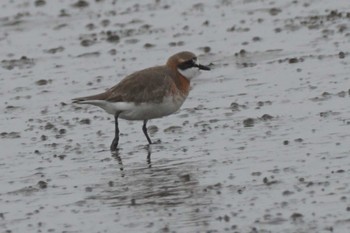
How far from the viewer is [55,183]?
12.4 meters

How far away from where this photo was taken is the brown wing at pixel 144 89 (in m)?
14.1

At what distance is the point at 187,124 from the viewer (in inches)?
588

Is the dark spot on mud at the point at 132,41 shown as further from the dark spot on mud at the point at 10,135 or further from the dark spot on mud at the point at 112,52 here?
the dark spot on mud at the point at 10,135

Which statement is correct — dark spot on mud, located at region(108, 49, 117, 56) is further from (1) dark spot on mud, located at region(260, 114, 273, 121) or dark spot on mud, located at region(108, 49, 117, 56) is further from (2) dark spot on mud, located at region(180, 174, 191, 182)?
(2) dark spot on mud, located at region(180, 174, 191, 182)

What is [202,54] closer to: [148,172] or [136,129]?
[136,129]

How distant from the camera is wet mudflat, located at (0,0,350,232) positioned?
35.5 ft

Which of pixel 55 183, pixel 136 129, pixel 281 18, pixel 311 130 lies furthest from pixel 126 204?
pixel 281 18

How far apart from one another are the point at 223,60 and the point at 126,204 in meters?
7.95

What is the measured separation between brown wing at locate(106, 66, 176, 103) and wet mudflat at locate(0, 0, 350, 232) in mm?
555

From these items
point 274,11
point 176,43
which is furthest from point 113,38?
point 274,11

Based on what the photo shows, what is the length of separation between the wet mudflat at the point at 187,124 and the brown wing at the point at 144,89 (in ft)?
1.82

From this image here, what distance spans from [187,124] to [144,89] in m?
Answer: 1.00

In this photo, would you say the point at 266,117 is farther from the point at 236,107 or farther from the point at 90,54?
the point at 90,54

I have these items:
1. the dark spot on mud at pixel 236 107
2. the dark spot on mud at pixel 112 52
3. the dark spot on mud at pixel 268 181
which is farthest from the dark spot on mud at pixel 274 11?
the dark spot on mud at pixel 268 181
